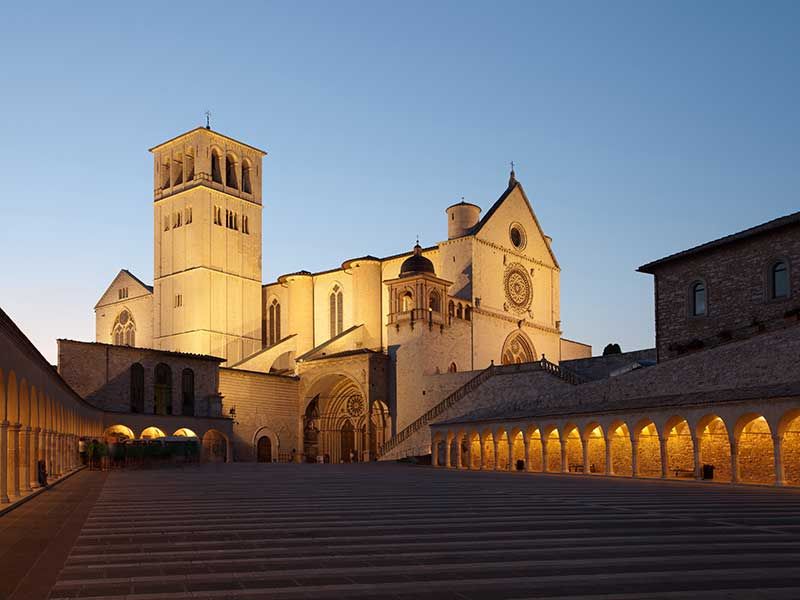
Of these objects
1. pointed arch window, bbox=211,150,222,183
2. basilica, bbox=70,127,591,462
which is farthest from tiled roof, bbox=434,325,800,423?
pointed arch window, bbox=211,150,222,183

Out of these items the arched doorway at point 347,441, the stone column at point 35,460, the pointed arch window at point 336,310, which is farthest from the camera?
the pointed arch window at point 336,310

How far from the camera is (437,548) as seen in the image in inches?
423

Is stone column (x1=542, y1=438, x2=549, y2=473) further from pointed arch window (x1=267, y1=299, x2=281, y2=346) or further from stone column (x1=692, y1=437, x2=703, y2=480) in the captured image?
pointed arch window (x1=267, y1=299, x2=281, y2=346)

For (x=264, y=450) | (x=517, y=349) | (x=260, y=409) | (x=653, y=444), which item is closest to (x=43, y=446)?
(x=653, y=444)

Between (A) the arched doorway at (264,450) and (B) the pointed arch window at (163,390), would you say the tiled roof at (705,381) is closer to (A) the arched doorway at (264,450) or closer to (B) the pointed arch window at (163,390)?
(B) the pointed arch window at (163,390)

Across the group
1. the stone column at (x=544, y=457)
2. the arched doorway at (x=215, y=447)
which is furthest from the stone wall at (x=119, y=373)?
the stone column at (x=544, y=457)

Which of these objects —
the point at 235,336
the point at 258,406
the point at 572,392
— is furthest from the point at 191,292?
the point at 572,392

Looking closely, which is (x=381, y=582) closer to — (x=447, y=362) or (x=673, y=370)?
(x=673, y=370)

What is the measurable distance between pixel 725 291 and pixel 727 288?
0.16 metres

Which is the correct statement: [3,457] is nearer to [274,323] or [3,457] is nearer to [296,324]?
[296,324]

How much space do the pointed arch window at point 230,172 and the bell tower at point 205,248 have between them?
80 millimetres

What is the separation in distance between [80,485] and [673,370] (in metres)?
21.2

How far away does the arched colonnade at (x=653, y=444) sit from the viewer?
1118 inches

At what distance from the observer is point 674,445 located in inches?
1347
